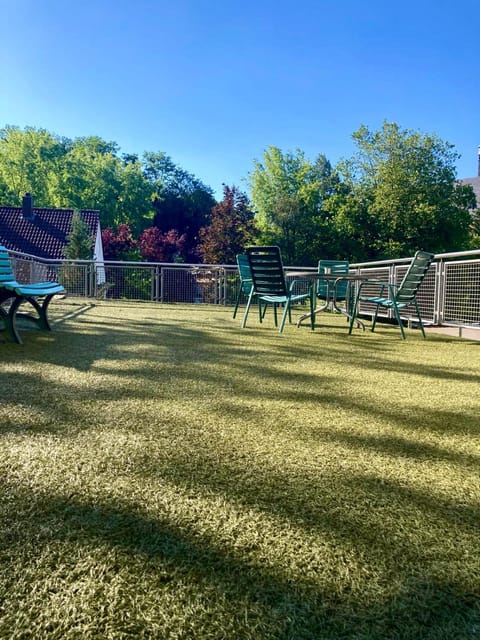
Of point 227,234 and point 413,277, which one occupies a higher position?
point 227,234

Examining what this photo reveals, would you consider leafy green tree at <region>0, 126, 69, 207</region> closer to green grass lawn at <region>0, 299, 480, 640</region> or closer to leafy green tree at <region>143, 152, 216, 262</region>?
leafy green tree at <region>143, 152, 216, 262</region>

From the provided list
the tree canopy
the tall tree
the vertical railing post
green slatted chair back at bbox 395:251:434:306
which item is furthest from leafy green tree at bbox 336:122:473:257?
green slatted chair back at bbox 395:251:434:306

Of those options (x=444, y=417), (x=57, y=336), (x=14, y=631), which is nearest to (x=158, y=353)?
(x=57, y=336)

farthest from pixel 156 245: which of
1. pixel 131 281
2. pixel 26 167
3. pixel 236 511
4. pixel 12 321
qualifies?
pixel 236 511

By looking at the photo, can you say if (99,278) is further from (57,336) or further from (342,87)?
(342,87)

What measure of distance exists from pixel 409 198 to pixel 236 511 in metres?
27.4

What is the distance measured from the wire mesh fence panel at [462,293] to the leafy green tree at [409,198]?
19.6m

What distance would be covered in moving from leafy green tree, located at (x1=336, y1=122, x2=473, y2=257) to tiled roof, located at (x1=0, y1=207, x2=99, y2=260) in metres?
15.4

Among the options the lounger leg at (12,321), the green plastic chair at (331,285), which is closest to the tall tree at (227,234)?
the green plastic chair at (331,285)

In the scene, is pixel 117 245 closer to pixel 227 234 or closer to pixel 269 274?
pixel 227 234

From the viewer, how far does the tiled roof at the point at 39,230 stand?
2128 centimetres

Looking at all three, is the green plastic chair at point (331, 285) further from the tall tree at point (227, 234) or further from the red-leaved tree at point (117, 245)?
the red-leaved tree at point (117, 245)

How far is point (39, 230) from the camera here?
21.9 meters

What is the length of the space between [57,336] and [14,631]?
3728mm
